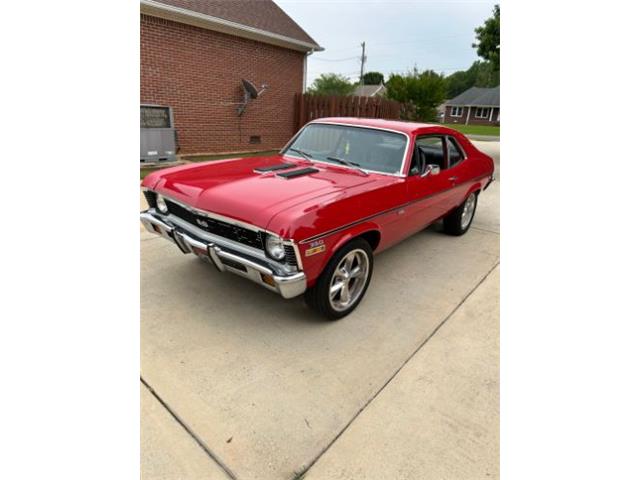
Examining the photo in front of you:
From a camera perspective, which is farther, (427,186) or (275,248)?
(427,186)

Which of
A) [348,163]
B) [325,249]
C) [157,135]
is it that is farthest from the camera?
[157,135]

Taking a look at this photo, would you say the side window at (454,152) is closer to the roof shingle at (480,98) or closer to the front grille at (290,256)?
the front grille at (290,256)

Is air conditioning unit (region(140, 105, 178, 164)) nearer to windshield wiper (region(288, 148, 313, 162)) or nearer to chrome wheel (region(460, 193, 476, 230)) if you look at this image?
windshield wiper (region(288, 148, 313, 162))

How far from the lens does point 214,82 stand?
1000cm

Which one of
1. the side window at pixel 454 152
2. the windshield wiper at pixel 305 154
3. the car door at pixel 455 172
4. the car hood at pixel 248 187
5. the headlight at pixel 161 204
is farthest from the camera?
the side window at pixel 454 152

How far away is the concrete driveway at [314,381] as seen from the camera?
1887 millimetres

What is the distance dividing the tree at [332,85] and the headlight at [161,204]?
28.7 m

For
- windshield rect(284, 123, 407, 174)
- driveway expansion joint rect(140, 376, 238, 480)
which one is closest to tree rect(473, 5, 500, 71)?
windshield rect(284, 123, 407, 174)

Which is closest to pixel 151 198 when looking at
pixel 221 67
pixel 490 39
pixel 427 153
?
pixel 427 153

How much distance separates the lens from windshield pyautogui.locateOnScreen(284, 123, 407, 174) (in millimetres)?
3590

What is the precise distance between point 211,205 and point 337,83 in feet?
100

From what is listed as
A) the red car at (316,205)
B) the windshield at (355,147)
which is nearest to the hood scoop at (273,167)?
the red car at (316,205)

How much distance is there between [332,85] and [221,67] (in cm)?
2227

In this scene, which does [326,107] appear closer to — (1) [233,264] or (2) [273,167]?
(2) [273,167]
